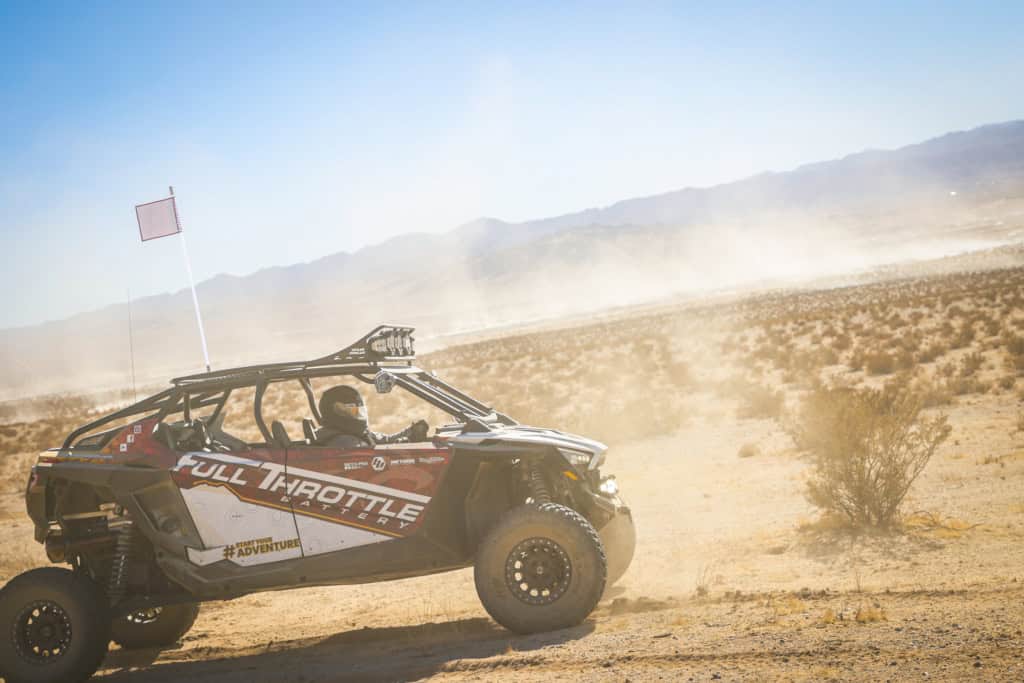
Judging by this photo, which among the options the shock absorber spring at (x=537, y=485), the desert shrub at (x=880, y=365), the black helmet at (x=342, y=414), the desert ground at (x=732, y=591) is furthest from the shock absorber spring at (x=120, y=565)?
the desert shrub at (x=880, y=365)

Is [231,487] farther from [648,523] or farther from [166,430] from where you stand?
[648,523]

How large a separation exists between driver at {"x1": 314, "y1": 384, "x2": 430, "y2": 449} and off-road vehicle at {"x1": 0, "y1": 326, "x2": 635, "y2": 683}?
0.20 metres

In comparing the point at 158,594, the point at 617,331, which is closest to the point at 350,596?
the point at 158,594

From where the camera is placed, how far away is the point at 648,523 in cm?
1049

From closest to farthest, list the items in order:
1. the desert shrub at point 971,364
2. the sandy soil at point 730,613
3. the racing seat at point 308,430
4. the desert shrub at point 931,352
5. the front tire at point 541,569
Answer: the sandy soil at point 730,613, the front tire at point 541,569, the racing seat at point 308,430, the desert shrub at point 971,364, the desert shrub at point 931,352

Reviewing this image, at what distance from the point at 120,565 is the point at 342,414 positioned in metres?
2.07

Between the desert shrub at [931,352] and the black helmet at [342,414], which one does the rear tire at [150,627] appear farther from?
the desert shrub at [931,352]

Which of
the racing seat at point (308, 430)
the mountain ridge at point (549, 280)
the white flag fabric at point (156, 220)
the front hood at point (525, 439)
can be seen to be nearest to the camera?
the front hood at point (525, 439)

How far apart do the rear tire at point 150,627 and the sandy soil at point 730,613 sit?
0.45 ft

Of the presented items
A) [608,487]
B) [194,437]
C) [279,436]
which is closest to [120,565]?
[194,437]

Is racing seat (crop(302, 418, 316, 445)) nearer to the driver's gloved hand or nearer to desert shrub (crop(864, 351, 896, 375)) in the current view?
the driver's gloved hand

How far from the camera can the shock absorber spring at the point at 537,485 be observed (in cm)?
638

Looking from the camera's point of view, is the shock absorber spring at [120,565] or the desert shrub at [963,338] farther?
the desert shrub at [963,338]

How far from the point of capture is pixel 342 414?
260 inches
